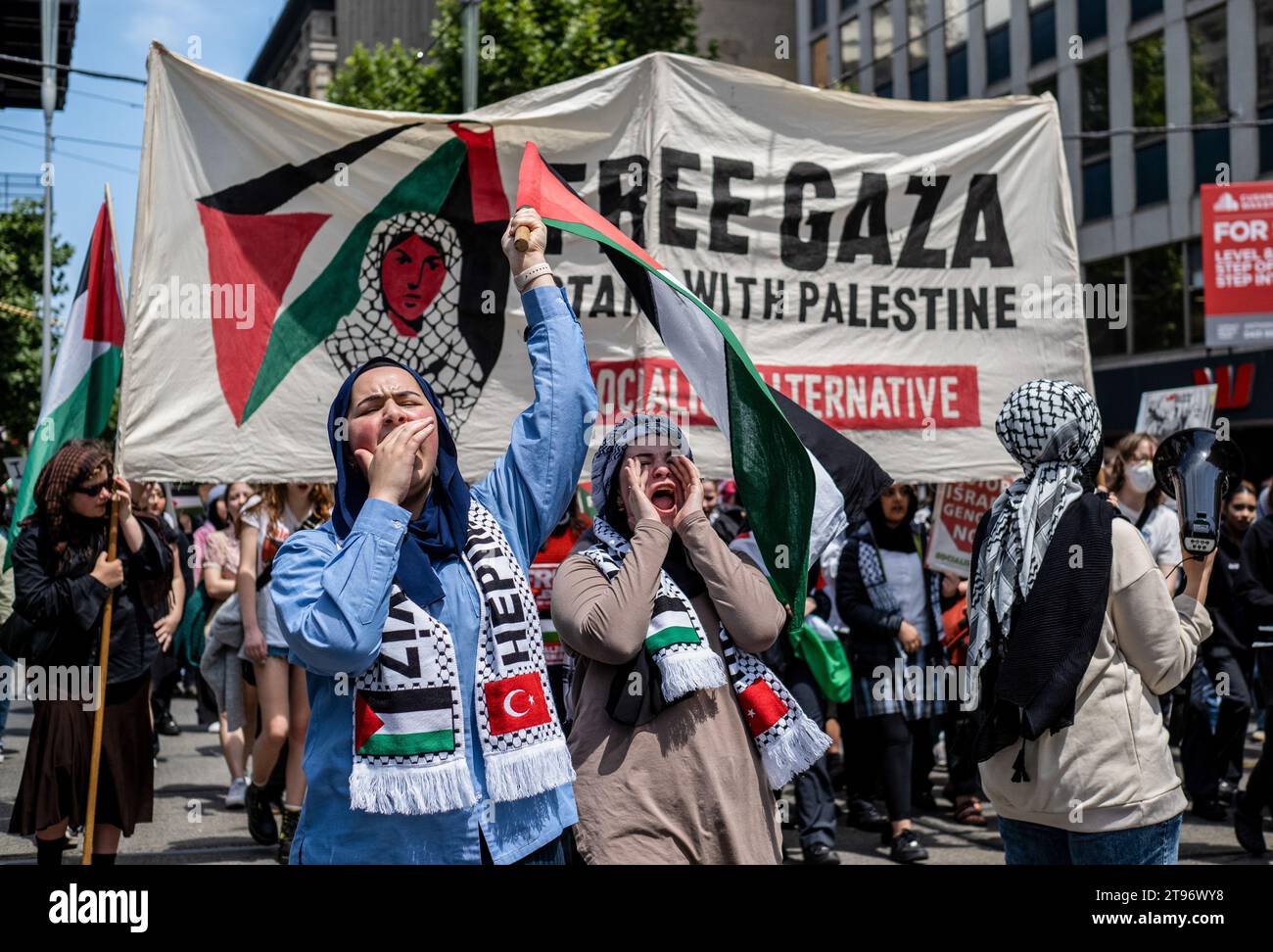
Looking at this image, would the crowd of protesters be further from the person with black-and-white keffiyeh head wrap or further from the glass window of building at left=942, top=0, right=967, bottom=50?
the glass window of building at left=942, top=0, right=967, bottom=50

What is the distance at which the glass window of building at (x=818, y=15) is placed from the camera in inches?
1459

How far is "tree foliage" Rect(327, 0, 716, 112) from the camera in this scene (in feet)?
89.8

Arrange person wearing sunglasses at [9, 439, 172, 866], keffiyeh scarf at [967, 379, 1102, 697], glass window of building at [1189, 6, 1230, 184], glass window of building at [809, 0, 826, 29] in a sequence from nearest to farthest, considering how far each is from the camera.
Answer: keffiyeh scarf at [967, 379, 1102, 697] < person wearing sunglasses at [9, 439, 172, 866] < glass window of building at [1189, 6, 1230, 184] < glass window of building at [809, 0, 826, 29]

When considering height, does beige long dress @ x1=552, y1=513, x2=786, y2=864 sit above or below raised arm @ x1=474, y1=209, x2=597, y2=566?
below

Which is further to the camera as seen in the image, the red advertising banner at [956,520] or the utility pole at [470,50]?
the utility pole at [470,50]

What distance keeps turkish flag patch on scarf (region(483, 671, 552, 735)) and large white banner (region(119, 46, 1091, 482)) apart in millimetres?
2960

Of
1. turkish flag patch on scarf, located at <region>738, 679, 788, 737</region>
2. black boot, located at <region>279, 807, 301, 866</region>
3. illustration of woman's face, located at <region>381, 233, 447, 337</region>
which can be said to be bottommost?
black boot, located at <region>279, 807, 301, 866</region>

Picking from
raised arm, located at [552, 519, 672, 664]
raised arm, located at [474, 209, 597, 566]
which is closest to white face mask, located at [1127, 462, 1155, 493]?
raised arm, located at [552, 519, 672, 664]

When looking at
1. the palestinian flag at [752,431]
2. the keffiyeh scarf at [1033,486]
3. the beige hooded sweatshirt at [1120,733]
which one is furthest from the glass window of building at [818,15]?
the beige hooded sweatshirt at [1120,733]

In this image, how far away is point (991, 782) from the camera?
366cm

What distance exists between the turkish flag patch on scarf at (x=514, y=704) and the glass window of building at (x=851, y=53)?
3389 cm

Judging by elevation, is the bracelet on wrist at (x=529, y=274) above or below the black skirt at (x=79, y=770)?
above

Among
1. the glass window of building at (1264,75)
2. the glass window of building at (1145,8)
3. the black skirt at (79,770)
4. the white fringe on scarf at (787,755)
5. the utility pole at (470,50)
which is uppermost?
the glass window of building at (1145,8)

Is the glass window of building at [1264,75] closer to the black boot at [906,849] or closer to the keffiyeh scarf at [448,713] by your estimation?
the black boot at [906,849]
